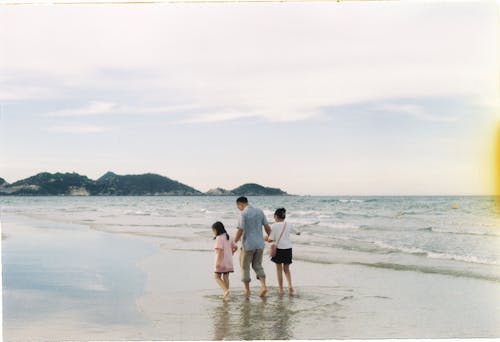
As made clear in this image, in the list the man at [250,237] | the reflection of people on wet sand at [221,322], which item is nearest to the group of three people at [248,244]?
the man at [250,237]

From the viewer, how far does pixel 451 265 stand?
12.5m

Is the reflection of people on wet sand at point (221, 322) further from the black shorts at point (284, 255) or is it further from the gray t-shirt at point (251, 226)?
the black shorts at point (284, 255)

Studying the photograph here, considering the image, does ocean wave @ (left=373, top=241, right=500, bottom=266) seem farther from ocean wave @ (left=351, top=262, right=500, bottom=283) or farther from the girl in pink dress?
the girl in pink dress

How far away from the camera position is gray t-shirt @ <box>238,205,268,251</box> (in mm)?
8656

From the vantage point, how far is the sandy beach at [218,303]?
691 centimetres

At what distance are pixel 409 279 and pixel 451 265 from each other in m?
2.39

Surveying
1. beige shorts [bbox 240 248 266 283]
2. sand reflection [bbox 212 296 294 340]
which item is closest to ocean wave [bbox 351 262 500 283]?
sand reflection [bbox 212 296 294 340]

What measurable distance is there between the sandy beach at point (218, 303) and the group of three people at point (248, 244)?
13.9 inches

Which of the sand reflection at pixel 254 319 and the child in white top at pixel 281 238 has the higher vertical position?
the child in white top at pixel 281 238

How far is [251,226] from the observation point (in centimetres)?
871

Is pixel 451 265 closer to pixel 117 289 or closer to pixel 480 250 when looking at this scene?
Answer: pixel 480 250

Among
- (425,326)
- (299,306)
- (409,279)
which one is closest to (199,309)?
(299,306)

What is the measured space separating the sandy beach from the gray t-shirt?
83 cm

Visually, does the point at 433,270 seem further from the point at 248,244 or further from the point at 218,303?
the point at 218,303
